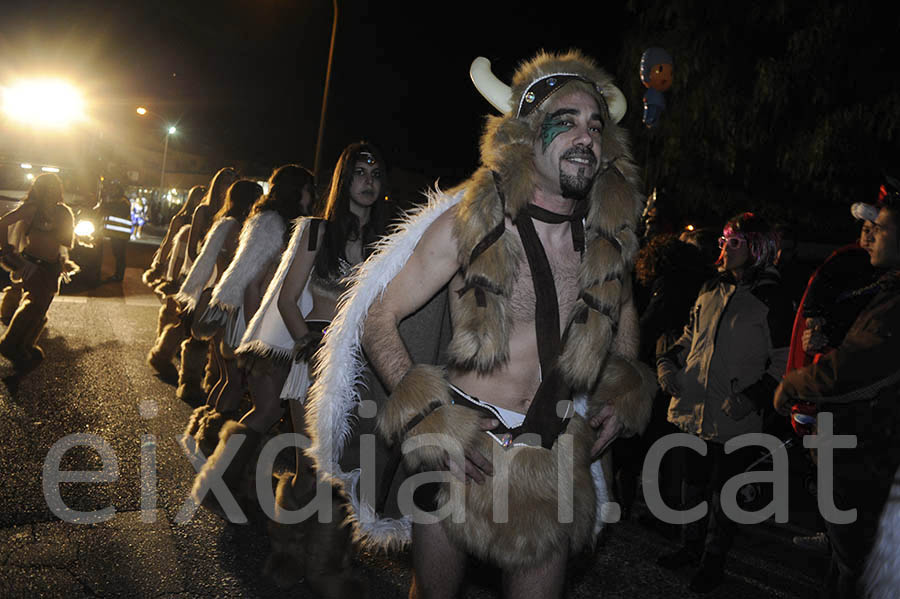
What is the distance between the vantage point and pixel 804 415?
3.90 m

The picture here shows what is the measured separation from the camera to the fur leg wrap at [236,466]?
4184 mm

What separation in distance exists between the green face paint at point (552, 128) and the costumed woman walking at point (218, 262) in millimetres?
3177

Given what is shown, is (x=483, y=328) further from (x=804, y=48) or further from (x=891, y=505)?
(x=804, y=48)

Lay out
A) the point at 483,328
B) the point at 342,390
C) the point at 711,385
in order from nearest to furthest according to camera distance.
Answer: the point at 483,328
the point at 342,390
the point at 711,385

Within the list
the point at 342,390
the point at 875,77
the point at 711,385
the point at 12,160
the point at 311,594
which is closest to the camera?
the point at 342,390

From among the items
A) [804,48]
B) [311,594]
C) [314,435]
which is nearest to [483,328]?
[314,435]

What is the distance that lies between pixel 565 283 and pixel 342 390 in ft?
3.03

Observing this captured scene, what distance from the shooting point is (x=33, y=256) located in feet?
25.5

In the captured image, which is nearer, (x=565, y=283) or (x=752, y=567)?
(x=565, y=283)

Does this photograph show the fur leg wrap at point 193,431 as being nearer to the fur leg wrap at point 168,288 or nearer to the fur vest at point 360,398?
the fur vest at point 360,398

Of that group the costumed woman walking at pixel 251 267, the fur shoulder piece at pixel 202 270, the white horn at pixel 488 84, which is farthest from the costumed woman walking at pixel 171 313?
the white horn at pixel 488 84

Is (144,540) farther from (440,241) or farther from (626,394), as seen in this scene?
(626,394)

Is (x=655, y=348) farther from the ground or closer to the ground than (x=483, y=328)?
closer to the ground

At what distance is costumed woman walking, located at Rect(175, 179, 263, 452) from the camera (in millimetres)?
5316
